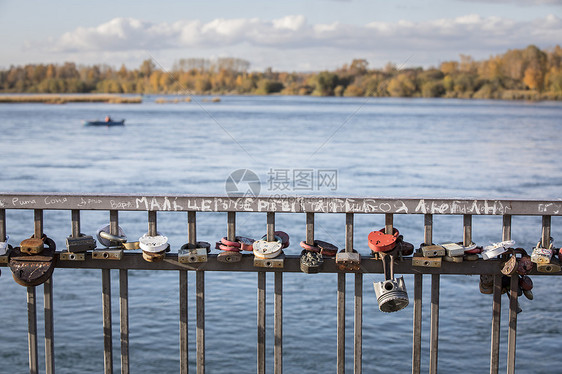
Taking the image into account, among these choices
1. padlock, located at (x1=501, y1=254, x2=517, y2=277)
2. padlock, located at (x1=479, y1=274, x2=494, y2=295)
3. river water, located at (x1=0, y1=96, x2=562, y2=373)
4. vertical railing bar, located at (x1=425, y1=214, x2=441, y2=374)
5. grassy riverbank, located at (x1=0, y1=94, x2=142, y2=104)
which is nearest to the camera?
padlock, located at (x1=501, y1=254, x2=517, y2=277)

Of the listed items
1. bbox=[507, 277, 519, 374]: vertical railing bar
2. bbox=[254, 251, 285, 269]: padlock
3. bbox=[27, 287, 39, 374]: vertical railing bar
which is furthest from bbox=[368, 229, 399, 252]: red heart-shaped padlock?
bbox=[27, 287, 39, 374]: vertical railing bar

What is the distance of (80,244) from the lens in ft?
14.0

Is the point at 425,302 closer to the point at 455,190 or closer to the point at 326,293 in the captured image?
the point at 326,293

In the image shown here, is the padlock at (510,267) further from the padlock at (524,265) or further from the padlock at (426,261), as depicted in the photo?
the padlock at (426,261)

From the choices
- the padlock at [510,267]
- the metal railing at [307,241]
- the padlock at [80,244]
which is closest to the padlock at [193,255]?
the metal railing at [307,241]

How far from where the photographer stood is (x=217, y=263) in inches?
168

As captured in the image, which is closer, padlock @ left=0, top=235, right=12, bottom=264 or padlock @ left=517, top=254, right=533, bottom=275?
padlock @ left=517, top=254, right=533, bottom=275

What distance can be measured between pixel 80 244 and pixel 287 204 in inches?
49.3

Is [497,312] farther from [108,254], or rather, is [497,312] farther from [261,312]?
[108,254]

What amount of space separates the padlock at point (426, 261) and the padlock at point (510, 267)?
38 centimetres

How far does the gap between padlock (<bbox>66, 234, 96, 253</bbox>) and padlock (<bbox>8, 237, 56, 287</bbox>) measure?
5.8 inches

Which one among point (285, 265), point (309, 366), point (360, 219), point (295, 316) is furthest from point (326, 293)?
point (285, 265)

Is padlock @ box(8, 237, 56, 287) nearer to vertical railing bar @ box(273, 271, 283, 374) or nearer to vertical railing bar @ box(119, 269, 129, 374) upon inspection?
vertical railing bar @ box(119, 269, 129, 374)

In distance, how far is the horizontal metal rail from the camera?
4109mm
